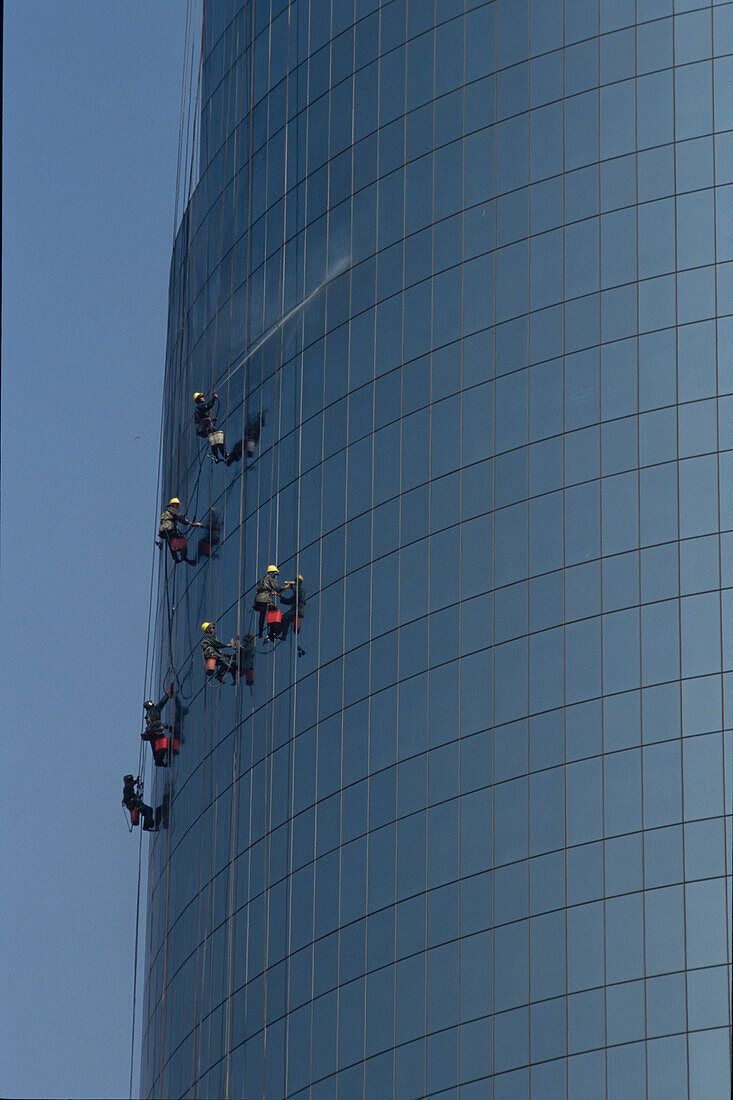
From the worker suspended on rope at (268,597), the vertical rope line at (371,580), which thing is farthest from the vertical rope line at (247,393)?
the vertical rope line at (371,580)

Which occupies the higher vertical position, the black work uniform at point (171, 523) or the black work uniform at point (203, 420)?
the black work uniform at point (203, 420)

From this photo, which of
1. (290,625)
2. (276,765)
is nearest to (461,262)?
(290,625)

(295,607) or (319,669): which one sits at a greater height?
(295,607)

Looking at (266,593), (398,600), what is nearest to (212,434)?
(266,593)

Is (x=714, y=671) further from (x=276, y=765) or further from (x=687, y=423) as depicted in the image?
(x=276, y=765)

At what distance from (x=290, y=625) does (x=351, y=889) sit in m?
11.5

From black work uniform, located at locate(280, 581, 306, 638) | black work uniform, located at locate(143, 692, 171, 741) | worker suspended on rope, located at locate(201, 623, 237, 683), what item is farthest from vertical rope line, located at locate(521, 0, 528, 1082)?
black work uniform, located at locate(143, 692, 171, 741)

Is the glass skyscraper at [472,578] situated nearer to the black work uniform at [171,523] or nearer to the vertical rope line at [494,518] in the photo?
the vertical rope line at [494,518]

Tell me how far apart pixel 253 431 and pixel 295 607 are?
9.07m

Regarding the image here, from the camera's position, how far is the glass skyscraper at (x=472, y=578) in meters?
62.2

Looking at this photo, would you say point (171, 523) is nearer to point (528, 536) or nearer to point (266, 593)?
point (266, 593)

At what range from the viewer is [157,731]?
3226 inches

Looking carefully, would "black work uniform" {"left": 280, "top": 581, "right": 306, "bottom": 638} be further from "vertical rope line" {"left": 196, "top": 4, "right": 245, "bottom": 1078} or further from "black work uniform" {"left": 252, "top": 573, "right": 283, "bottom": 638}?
"vertical rope line" {"left": 196, "top": 4, "right": 245, "bottom": 1078}

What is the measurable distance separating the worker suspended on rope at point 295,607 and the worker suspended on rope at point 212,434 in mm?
8192
